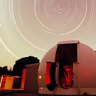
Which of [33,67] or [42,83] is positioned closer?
[42,83]

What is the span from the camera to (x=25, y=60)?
11.0 ft

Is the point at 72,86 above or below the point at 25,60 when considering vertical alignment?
below

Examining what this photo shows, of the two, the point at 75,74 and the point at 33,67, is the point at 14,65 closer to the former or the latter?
the point at 33,67

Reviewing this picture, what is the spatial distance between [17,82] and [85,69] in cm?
129

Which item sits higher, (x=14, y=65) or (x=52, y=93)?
(x=14, y=65)

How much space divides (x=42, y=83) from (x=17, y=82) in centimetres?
100

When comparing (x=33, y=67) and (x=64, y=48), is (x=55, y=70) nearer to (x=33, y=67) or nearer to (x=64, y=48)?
(x=64, y=48)

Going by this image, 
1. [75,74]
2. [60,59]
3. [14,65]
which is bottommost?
[75,74]

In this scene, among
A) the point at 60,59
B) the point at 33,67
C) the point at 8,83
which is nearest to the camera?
the point at 60,59

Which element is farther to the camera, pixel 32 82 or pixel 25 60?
pixel 25 60

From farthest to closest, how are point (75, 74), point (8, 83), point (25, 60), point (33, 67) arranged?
point (25, 60)
point (8, 83)
point (33, 67)
point (75, 74)

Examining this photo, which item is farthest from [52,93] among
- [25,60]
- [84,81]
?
[25,60]

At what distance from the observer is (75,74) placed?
158 cm

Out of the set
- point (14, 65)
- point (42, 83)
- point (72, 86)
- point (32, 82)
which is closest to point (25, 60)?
point (14, 65)
